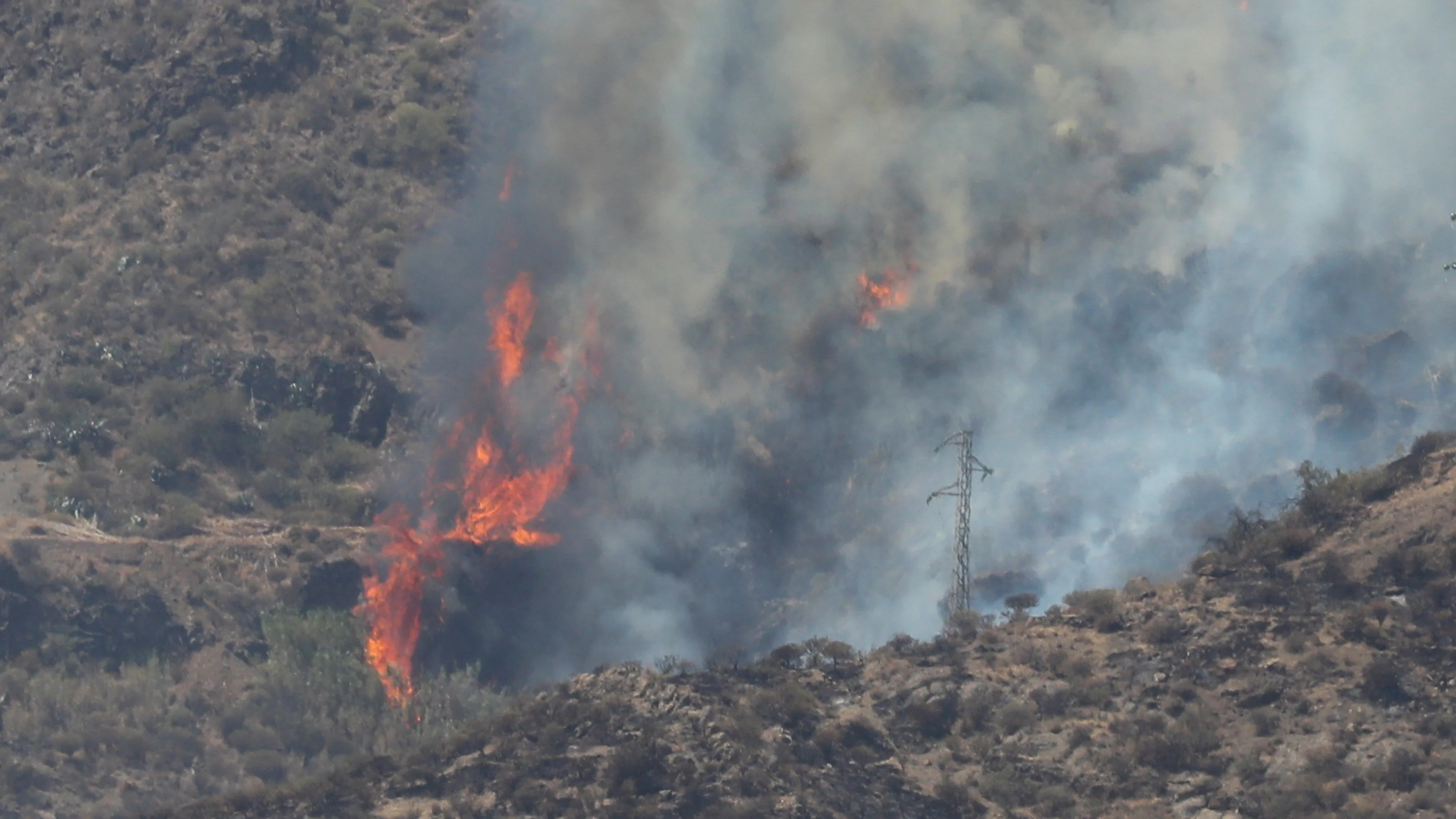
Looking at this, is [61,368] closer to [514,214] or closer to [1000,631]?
[514,214]

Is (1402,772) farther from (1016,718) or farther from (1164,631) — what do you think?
(1016,718)

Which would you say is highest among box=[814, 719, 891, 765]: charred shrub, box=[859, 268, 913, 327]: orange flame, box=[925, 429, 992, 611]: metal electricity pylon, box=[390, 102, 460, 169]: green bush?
box=[390, 102, 460, 169]: green bush

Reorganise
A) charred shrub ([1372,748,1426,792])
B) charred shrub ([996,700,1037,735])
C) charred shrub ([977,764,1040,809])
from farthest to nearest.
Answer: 1. charred shrub ([996,700,1037,735])
2. charred shrub ([977,764,1040,809])
3. charred shrub ([1372,748,1426,792])

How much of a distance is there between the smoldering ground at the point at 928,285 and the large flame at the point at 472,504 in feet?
4.04

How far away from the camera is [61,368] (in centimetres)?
14675

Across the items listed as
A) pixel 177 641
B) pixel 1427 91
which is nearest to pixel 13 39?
pixel 177 641

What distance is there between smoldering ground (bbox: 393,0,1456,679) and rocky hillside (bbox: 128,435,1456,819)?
67.9 ft

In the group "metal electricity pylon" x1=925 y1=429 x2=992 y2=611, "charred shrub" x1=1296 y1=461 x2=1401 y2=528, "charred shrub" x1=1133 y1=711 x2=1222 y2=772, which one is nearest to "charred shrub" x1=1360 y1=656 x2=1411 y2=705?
"charred shrub" x1=1133 y1=711 x2=1222 y2=772

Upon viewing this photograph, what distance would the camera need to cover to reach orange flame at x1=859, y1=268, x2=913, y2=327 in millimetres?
140000

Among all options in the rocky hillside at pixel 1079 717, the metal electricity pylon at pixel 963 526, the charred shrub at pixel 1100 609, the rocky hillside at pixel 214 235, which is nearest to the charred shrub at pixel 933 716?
the rocky hillside at pixel 1079 717

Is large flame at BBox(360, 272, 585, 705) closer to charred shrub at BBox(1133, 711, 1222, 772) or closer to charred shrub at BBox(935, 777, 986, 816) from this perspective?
charred shrub at BBox(935, 777, 986, 816)

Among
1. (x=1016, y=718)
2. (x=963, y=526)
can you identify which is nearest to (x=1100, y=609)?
(x=1016, y=718)

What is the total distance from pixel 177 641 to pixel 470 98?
5089cm

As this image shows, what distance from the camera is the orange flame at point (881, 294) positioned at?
140000 millimetres
